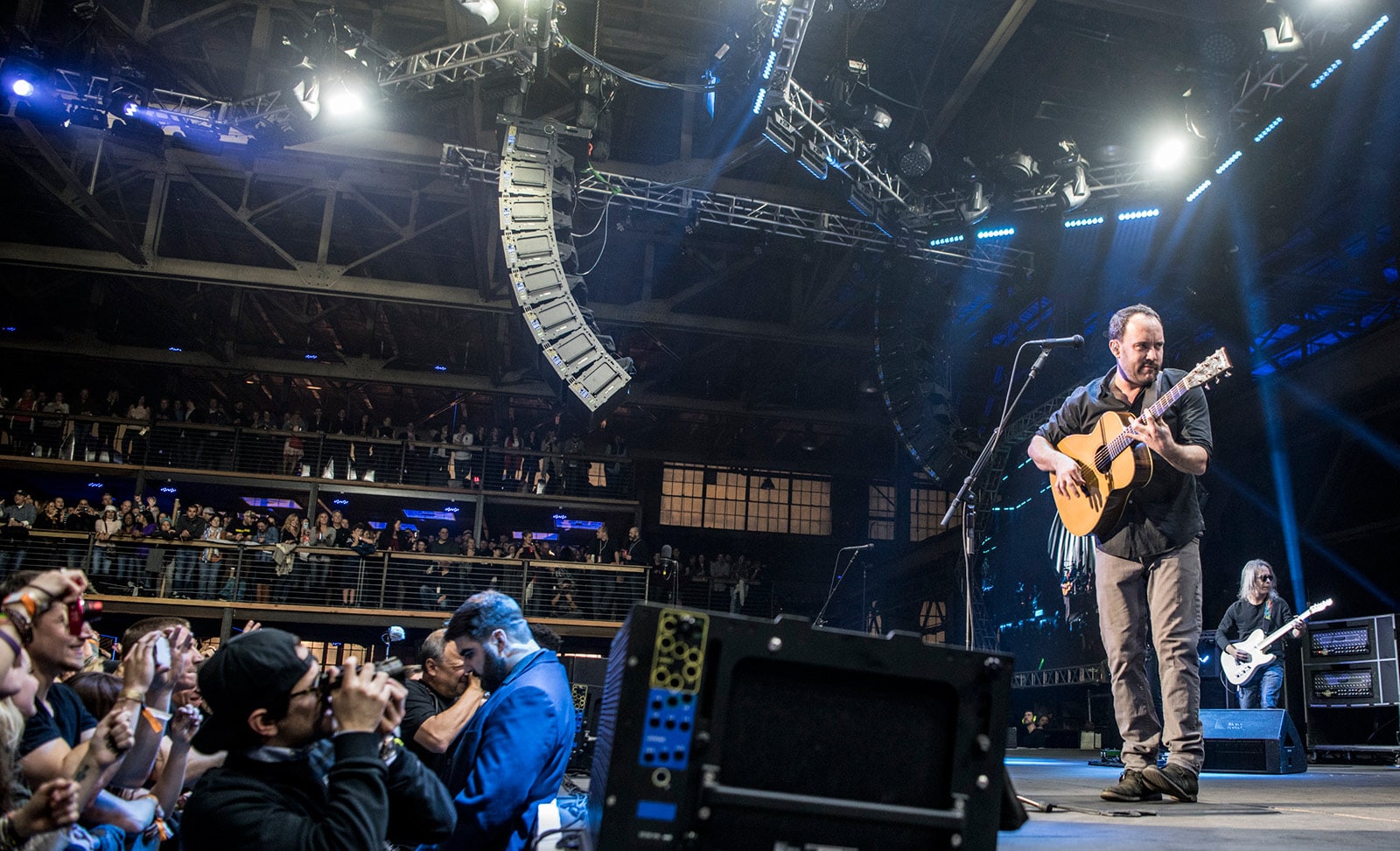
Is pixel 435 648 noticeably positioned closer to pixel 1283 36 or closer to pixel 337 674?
pixel 337 674

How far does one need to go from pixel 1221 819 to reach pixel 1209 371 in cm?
160

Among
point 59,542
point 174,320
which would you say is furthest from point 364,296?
point 59,542

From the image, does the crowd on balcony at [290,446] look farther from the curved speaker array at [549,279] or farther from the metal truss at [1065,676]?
the curved speaker array at [549,279]

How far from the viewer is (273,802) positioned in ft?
7.00

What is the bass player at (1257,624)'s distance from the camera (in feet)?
26.1

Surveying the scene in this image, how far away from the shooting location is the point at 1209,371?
135 inches

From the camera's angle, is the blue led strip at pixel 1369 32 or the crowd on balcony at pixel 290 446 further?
the crowd on balcony at pixel 290 446

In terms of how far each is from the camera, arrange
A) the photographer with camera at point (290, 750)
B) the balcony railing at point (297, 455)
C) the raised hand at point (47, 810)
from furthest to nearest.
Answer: the balcony railing at point (297, 455) < the raised hand at point (47, 810) < the photographer with camera at point (290, 750)

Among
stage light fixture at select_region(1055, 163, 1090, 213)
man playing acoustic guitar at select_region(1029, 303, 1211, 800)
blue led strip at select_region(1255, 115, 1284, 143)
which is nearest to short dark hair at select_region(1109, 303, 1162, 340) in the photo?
man playing acoustic guitar at select_region(1029, 303, 1211, 800)

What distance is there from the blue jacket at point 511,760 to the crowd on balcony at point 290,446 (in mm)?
15115

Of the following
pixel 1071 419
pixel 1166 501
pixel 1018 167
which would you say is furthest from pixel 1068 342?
pixel 1018 167

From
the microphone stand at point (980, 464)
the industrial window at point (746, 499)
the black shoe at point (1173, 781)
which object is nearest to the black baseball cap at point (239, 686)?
the black shoe at point (1173, 781)

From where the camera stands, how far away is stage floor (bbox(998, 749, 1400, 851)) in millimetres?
2373

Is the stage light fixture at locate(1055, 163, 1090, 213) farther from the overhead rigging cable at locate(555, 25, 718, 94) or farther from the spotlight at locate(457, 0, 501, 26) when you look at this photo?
the spotlight at locate(457, 0, 501, 26)
